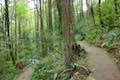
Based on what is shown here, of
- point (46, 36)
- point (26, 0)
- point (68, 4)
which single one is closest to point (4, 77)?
point (46, 36)

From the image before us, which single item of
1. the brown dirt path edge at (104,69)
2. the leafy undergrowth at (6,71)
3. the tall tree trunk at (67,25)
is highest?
the tall tree trunk at (67,25)

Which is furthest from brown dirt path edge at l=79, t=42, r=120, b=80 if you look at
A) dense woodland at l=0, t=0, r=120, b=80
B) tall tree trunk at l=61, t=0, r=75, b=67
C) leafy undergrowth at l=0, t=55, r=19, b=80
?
leafy undergrowth at l=0, t=55, r=19, b=80

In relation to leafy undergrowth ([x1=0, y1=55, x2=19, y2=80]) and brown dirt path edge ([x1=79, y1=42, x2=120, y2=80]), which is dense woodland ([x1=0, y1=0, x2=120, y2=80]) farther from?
brown dirt path edge ([x1=79, y1=42, x2=120, y2=80])

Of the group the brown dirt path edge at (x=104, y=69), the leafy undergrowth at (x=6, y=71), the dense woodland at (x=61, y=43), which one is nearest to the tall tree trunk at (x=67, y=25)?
the dense woodland at (x=61, y=43)

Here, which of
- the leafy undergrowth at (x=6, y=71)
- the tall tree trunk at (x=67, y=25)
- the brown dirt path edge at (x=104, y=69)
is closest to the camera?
the brown dirt path edge at (x=104, y=69)

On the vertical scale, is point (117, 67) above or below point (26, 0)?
below

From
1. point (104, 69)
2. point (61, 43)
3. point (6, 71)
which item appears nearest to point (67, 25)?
point (104, 69)

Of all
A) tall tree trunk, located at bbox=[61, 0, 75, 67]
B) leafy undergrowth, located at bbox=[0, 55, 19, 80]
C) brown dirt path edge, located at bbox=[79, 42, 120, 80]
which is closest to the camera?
brown dirt path edge, located at bbox=[79, 42, 120, 80]

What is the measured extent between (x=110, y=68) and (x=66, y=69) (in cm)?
209

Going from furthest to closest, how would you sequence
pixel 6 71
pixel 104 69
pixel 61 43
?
pixel 6 71
pixel 61 43
pixel 104 69

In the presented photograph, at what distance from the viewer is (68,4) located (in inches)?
423

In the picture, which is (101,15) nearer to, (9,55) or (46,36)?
(46,36)

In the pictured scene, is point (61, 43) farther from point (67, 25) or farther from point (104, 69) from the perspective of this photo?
point (104, 69)

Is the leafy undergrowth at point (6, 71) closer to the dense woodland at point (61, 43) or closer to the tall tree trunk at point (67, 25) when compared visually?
the dense woodland at point (61, 43)
